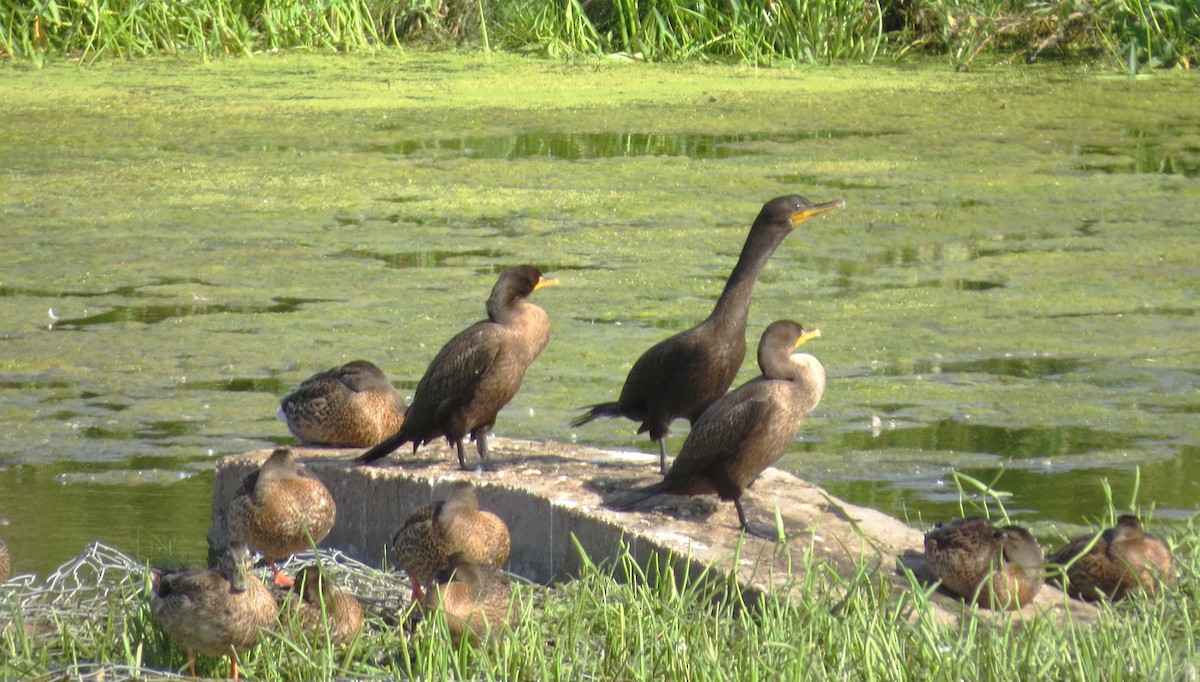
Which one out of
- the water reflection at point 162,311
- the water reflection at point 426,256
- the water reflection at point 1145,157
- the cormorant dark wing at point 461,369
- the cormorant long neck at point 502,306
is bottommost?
the water reflection at point 1145,157

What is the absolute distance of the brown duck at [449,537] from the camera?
12.5ft

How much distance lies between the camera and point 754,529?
4035 mm

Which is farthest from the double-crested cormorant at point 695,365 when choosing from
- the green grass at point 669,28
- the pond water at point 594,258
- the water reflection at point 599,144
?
the green grass at point 669,28

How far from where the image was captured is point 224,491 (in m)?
4.53

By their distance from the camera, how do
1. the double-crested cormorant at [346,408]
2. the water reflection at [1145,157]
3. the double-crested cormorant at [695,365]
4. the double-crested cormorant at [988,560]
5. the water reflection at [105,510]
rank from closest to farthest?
the double-crested cormorant at [988,560]
the double-crested cormorant at [695,365]
the water reflection at [105,510]
the double-crested cormorant at [346,408]
the water reflection at [1145,157]

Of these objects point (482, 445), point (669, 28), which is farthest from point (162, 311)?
point (669, 28)

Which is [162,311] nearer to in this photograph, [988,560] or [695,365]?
[695,365]

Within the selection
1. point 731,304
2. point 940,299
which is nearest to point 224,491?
point 731,304

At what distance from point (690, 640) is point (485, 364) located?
1225mm

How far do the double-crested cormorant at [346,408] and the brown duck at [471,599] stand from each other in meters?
1.24

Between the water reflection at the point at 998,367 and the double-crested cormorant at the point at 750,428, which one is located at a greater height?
the double-crested cormorant at the point at 750,428

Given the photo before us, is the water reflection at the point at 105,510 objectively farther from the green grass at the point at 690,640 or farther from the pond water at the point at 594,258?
the green grass at the point at 690,640

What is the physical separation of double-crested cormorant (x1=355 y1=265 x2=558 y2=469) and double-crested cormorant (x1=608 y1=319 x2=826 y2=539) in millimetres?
474

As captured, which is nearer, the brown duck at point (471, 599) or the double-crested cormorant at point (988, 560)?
the brown duck at point (471, 599)
